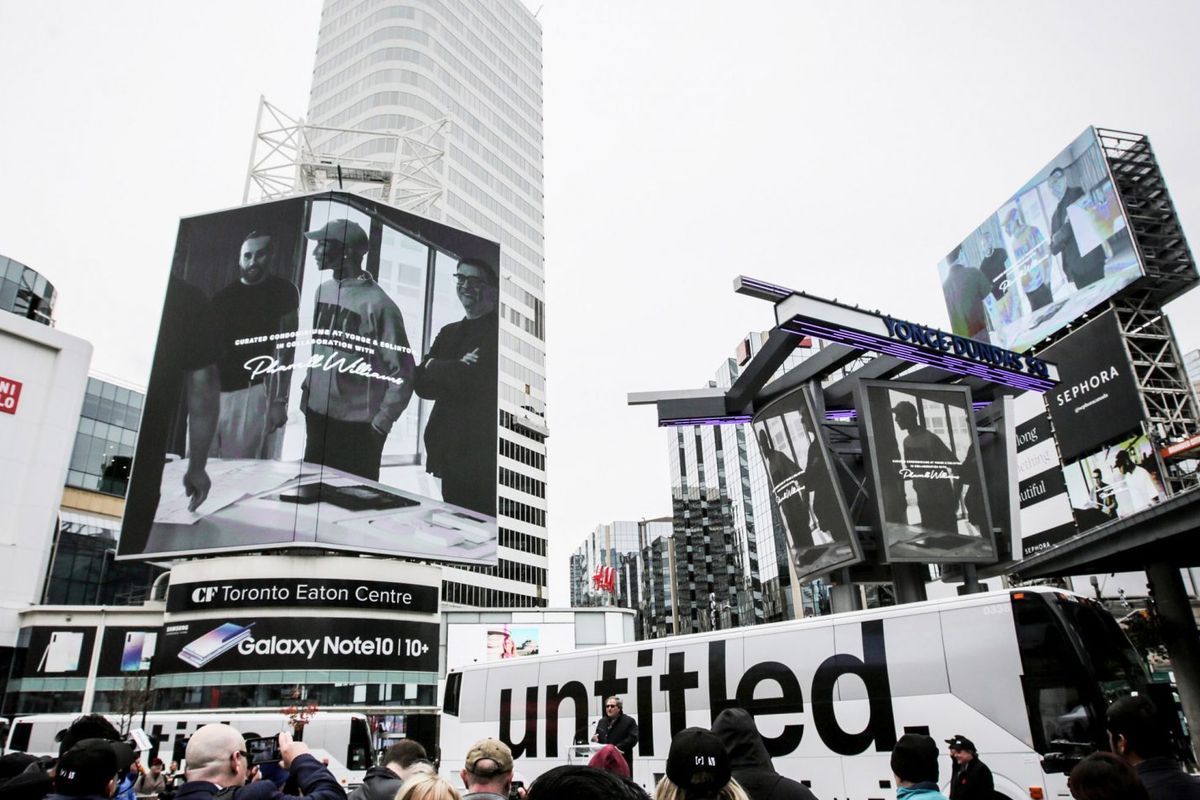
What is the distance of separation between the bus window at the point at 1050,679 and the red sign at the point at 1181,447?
32290mm

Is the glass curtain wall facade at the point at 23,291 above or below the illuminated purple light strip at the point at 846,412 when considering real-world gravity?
above

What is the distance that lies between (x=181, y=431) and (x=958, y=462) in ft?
136

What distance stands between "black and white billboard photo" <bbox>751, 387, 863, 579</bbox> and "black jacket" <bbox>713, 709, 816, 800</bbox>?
23.7 m

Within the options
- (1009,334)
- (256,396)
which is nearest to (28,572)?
(256,396)

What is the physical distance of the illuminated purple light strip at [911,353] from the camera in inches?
995

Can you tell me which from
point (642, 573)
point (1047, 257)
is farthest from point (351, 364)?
point (642, 573)

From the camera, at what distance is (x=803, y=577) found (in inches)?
1182

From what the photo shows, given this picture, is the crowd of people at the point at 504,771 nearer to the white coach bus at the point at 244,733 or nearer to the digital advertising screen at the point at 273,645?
the white coach bus at the point at 244,733

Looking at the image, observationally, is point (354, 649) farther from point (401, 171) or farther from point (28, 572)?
point (401, 171)

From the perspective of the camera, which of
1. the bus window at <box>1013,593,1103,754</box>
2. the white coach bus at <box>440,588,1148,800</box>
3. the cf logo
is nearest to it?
the bus window at <box>1013,593,1103,754</box>

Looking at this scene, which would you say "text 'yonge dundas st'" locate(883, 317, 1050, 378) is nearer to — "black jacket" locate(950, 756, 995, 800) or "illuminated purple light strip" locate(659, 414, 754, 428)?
"illuminated purple light strip" locate(659, 414, 754, 428)

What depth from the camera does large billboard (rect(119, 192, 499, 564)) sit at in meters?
46.0

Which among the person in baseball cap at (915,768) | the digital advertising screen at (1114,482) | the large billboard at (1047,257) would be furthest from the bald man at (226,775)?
the large billboard at (1047,257)

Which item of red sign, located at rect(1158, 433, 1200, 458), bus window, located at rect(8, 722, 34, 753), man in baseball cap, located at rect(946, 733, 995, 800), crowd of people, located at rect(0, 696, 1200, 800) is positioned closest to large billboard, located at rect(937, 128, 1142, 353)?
red sign, located at rect(1158, 433, 1200, 458)
